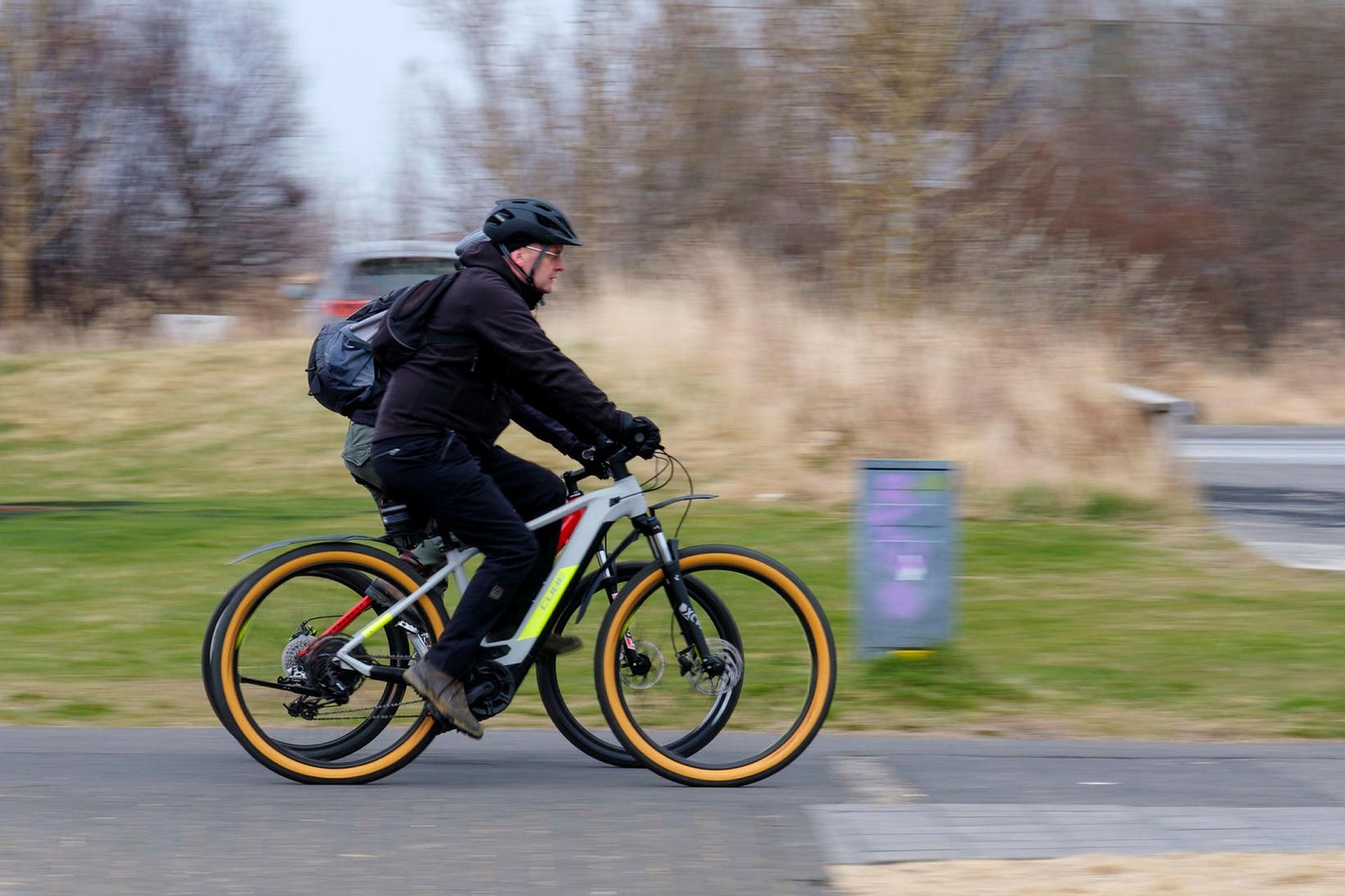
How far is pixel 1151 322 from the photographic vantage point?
1775 cm

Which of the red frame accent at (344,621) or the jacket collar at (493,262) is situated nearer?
the jacket collar at (493,262)

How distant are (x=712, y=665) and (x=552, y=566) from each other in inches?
24.8

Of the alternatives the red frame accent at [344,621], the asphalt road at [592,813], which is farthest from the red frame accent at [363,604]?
the asphalt road at [592,813]

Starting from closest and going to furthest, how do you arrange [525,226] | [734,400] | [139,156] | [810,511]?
[525,226] < [810,511] < [734,400] < [139,156]

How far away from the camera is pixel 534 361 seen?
511cm

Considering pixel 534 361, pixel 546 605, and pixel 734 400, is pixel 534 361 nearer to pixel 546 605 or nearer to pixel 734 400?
pixel 546 605

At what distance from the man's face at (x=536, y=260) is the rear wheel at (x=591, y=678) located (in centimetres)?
100

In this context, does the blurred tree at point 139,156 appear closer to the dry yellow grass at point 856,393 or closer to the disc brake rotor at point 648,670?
the dry yellow grass at point 856,393

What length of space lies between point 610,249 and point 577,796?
1615 cm

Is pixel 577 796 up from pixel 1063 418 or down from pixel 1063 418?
up

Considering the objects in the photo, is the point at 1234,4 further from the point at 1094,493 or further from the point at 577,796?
the point at 577,796

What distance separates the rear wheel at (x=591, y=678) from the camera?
5.46 meters

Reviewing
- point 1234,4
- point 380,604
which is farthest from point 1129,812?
point 1234,4

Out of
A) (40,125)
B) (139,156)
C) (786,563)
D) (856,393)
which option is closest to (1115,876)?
(786,563)
